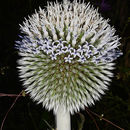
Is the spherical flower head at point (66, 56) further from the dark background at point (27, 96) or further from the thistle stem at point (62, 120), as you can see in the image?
the dark background at point (27, 96)

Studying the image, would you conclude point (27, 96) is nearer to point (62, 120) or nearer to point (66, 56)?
point (62, 120)

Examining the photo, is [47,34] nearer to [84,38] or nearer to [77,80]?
[84,38]

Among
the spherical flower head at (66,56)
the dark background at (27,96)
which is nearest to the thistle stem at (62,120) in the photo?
the spherical flower head at (66,56)

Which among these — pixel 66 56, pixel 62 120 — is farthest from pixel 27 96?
pixel 66 56

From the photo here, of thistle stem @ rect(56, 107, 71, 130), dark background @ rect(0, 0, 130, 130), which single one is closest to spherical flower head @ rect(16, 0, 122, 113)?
thistle stem @ rect(56, 107, 71, 130)

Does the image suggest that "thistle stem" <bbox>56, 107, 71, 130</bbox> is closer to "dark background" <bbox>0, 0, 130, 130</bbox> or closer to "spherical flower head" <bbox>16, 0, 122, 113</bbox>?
"spherical flower head" <bbox>16, 0, 122, 113</bbox>

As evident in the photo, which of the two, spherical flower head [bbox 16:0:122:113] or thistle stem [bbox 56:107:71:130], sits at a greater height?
spherical flower head [bbox 16:0:122:113]
